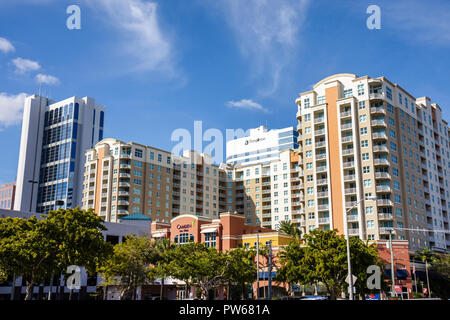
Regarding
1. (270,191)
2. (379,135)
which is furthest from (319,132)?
(270,191)

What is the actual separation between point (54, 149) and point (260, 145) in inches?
2884

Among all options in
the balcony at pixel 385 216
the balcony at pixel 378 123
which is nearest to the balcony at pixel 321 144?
the balcony at pixel 378 123

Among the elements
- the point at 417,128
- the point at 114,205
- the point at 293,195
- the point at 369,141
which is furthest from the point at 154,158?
the point at 417,128

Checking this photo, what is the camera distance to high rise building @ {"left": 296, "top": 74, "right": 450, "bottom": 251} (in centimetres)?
8531

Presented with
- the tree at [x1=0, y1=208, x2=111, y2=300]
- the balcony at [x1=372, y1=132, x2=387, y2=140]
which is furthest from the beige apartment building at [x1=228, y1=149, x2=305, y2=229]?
the tree at [x1=0, y1=208, x2=111, y2=300]

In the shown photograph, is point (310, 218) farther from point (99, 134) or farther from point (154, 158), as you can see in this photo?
point (99, 134)

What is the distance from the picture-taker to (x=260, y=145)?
172625 mm

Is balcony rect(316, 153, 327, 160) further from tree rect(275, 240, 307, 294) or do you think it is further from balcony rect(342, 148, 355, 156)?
tree rect(275, 240, 307, 294)

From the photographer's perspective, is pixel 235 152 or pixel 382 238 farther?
pixel 235 152

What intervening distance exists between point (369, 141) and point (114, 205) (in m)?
62.5

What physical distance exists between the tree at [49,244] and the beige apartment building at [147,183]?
6558 centimetres

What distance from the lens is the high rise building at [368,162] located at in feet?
280
